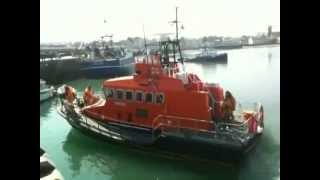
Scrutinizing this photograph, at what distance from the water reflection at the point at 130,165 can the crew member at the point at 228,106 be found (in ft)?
2.33

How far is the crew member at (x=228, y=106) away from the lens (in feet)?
19.2

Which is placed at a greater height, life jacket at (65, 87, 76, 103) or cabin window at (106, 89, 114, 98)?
cabin window at (106, 89, 114, 98)

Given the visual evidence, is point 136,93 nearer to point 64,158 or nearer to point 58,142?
point 64,158

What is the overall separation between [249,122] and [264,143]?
97 centimetres

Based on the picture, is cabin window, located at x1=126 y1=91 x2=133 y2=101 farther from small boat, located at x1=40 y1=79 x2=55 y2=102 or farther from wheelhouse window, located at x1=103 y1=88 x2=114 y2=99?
small boat, located at x1=40 y1=79 x2=55 y2=102

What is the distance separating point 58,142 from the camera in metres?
8.03

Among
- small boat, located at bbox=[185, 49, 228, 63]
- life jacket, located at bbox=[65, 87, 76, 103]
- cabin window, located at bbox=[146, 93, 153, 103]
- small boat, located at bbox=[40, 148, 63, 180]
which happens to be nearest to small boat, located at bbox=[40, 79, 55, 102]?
life jacket, located at bbox=[65, 87, 76, 103]

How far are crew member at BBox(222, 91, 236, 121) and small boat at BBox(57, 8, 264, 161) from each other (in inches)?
3.2

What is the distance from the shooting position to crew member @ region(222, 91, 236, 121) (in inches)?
230
